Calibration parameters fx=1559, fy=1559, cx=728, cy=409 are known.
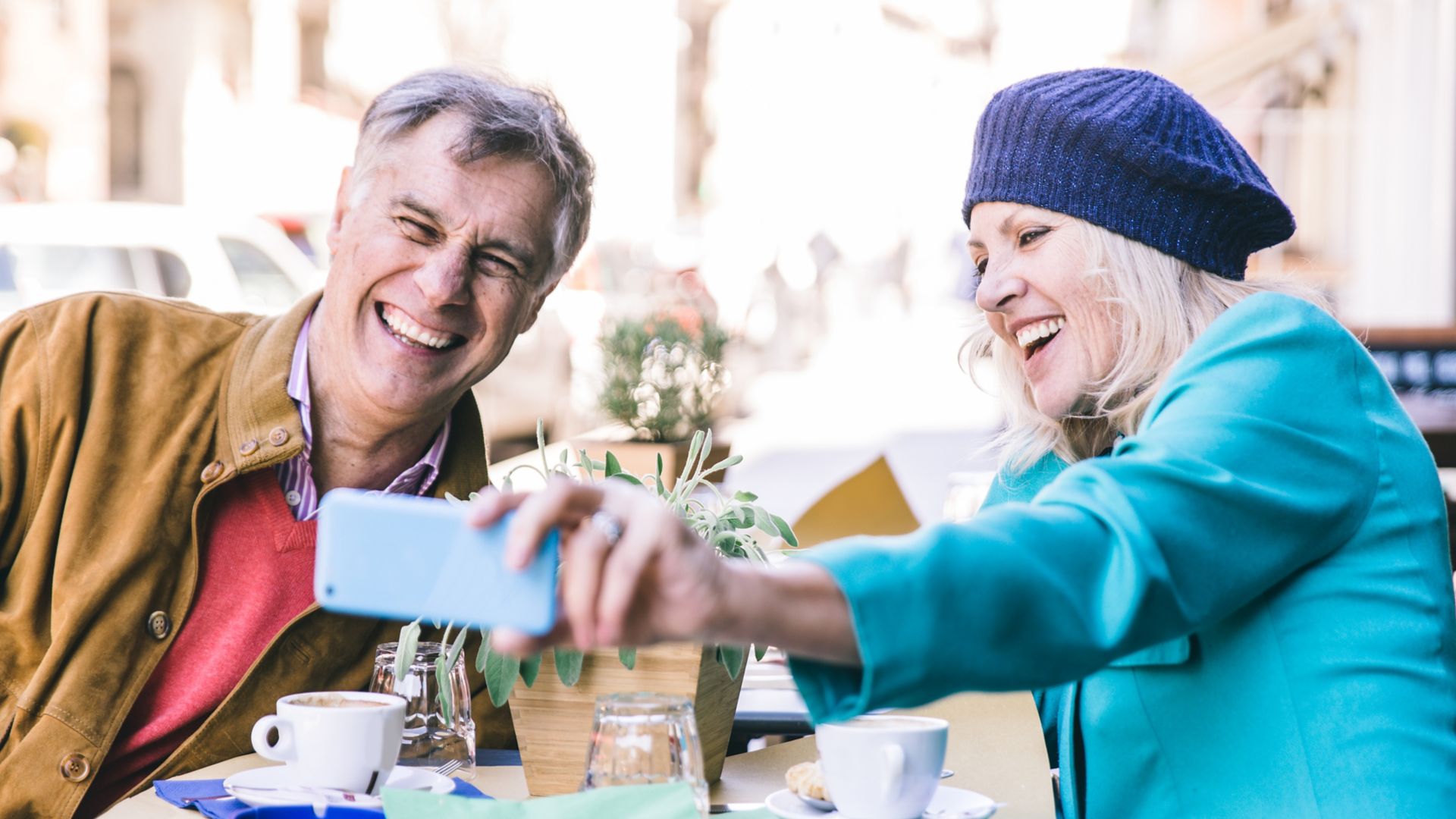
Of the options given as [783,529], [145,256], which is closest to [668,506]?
[783,529]

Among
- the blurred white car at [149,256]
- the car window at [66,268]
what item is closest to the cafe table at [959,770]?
the blurred white car at [149,256]

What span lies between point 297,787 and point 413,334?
3.27ft

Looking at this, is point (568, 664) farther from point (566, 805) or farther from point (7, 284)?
point (7, 284)

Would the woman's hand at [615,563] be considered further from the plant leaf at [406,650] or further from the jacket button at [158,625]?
the jacket button at [158,625]

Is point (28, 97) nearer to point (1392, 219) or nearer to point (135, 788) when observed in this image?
point (1392, 219)

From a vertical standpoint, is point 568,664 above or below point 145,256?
above

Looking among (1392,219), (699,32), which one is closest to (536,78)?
(1392,219)

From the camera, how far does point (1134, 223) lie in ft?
6.59

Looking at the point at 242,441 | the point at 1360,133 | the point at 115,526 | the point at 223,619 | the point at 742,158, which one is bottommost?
the point at 742,158

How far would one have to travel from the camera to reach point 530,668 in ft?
5.80

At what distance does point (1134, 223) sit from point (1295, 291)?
0.28 meters

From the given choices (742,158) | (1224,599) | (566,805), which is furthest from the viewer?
(742,158)

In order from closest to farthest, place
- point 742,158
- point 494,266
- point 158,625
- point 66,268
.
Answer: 1. point 158,625
2. point 494,266
3. point 66,268
4. point 742,158

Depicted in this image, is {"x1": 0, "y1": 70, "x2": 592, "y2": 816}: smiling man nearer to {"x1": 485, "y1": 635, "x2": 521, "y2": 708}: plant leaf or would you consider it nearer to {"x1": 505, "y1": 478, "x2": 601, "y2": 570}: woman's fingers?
{"x1": 485, "y1": 635, "x2": 521, "y2": 708}: plant leaf
